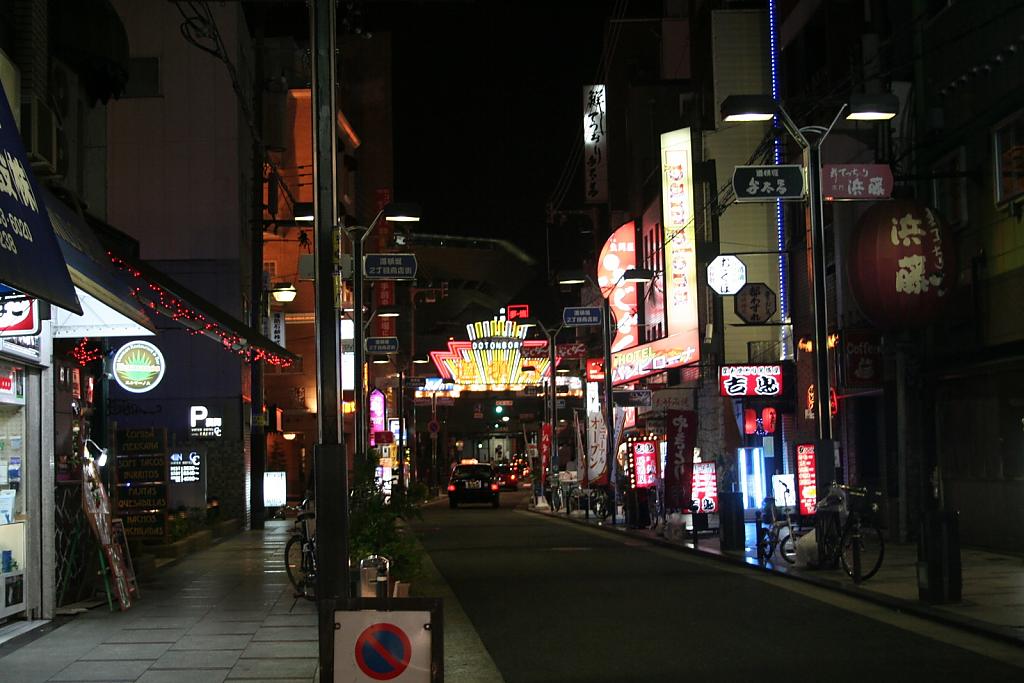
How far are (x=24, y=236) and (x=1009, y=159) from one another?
1684cm

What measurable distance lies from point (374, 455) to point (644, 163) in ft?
114

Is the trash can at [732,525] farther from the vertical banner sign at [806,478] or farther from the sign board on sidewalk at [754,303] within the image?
the sign board on sidewalk at [754,303]

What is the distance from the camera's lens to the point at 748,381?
111ft

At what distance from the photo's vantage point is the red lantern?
2294cm

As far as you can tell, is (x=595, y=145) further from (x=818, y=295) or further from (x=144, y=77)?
(x=818, y=295)

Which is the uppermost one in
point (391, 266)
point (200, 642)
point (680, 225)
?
point (680, 225)

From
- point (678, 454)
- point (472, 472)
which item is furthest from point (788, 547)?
point (472, 472)

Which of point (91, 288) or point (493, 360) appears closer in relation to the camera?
point (91, 288)

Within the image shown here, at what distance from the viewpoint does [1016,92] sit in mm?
21359

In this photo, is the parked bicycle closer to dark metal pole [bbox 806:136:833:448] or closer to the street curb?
the street curb

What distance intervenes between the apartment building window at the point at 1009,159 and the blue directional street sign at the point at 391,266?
10334 mm

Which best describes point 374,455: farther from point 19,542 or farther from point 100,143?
point 100,143

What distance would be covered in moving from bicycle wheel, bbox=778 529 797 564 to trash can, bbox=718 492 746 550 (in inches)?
111

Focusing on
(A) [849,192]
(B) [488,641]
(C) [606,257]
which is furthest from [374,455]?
(C) [606,257]
